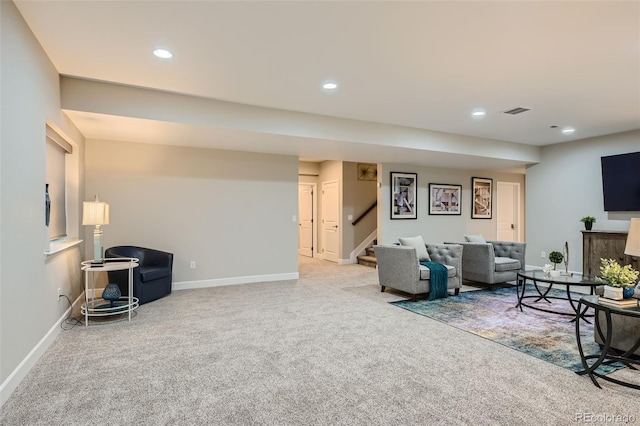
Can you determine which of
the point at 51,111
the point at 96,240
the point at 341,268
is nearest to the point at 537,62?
the point at 51,111

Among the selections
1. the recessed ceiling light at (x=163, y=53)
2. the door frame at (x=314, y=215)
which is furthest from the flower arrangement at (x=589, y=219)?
the recessed ceiling light at (x=163, y=53)

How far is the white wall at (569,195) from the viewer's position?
6250 millimetres

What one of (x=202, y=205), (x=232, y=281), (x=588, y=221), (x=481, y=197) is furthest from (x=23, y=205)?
(x=481, y=197)

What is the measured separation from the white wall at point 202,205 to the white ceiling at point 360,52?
742mm

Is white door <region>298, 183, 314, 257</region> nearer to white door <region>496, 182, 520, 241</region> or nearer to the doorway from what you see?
the doorway

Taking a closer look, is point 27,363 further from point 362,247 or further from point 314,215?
point 314,215

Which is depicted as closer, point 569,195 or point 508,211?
point 569,195

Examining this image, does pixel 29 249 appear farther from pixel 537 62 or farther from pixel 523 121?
pixel 523 121

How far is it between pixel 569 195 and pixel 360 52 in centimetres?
601

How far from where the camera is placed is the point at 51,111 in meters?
3.37

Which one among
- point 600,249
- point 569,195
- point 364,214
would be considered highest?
point 569,195

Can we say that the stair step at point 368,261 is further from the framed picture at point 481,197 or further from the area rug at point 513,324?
the framed picture at point 481,197

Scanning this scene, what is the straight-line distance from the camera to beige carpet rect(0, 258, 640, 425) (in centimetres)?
212

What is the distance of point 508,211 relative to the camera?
10281 mm
